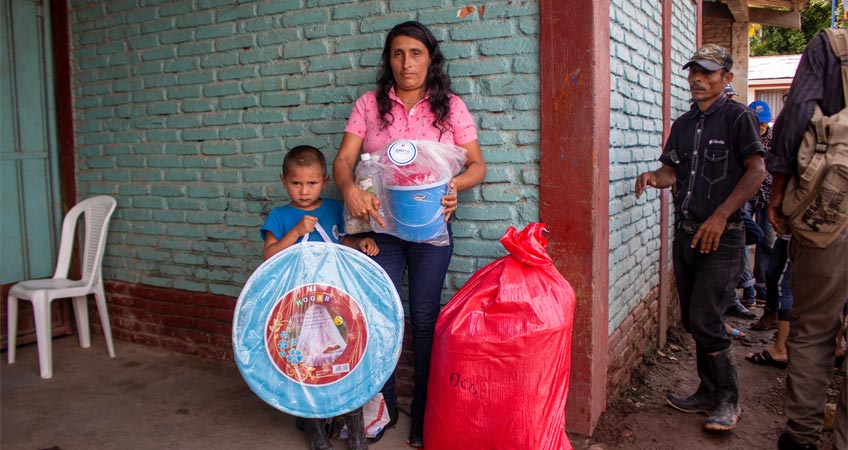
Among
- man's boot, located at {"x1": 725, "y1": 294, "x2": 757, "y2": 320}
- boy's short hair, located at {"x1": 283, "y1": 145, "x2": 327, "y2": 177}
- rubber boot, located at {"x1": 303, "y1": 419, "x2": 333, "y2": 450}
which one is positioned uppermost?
boy's short hair, located at {"x1": 283, "y1": 145, "x2": 327, "y2": 177}

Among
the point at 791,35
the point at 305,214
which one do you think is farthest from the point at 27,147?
the point at 791,35

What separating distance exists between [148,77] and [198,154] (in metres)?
0.71

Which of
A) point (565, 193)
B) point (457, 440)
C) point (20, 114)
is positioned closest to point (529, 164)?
point (565, 193)

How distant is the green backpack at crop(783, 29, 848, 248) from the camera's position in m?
2.55

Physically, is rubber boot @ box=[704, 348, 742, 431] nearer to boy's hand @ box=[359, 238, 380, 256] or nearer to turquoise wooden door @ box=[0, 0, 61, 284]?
boy's hand @ box=[359, 238, 380, 256]

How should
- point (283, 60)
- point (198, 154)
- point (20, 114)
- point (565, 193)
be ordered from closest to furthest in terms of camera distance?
point (565, 193) → point (283, 60) → point (198, 154) → point (20, 114)

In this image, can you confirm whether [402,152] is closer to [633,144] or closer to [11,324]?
[633,144]

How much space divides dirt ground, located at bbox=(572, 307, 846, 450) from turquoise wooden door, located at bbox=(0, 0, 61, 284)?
4.09 m

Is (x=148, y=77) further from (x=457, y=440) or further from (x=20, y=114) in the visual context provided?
(x=457, y=440)

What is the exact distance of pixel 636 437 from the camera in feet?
10.3

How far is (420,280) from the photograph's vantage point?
9.64ft

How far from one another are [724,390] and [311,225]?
2.26 meters

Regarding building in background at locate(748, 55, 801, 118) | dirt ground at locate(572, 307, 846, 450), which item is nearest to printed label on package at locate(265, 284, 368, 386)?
dirt ground at locate(572, 307, 846, 450)

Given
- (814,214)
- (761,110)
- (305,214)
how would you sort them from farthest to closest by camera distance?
1. (761,110)
2. (305,214)
3. (814,214)
